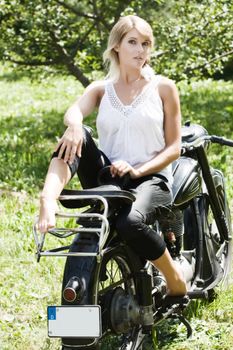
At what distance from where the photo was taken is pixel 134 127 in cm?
387

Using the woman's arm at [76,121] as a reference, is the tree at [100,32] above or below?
above

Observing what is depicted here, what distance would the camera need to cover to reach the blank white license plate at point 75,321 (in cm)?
329

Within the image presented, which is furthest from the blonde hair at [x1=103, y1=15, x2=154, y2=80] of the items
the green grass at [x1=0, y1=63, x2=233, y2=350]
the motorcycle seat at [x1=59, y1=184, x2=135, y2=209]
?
the green grass at [x1=0, y1=63, x2=233, y2=350]

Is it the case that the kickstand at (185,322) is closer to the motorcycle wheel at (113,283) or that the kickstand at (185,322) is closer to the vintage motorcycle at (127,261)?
the vintage motorcycle at (127,261)

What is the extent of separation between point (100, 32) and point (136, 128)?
6.59 m

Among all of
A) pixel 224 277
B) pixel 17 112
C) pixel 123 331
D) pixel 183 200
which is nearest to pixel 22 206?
pixel 224 277

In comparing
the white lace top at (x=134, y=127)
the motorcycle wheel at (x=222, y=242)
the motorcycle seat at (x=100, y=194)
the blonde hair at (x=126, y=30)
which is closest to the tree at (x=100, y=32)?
the motorcycle wheel at (x=222, y=242)

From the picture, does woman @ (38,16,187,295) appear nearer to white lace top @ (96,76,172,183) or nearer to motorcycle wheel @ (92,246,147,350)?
white lace top @ (96,76,172,183)

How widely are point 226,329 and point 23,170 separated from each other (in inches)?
159

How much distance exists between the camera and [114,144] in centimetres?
393

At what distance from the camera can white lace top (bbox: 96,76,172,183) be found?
12.7 feet

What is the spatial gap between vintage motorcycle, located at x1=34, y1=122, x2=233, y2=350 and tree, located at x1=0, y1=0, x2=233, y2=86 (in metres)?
4.90

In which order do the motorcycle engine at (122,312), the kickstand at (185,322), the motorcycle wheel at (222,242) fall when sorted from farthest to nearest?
the motorcycle wheel at (222,242), the kickstand at (185,322), the motorcycle engine at (122,312)

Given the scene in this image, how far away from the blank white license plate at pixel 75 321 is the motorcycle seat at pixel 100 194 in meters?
0.46
